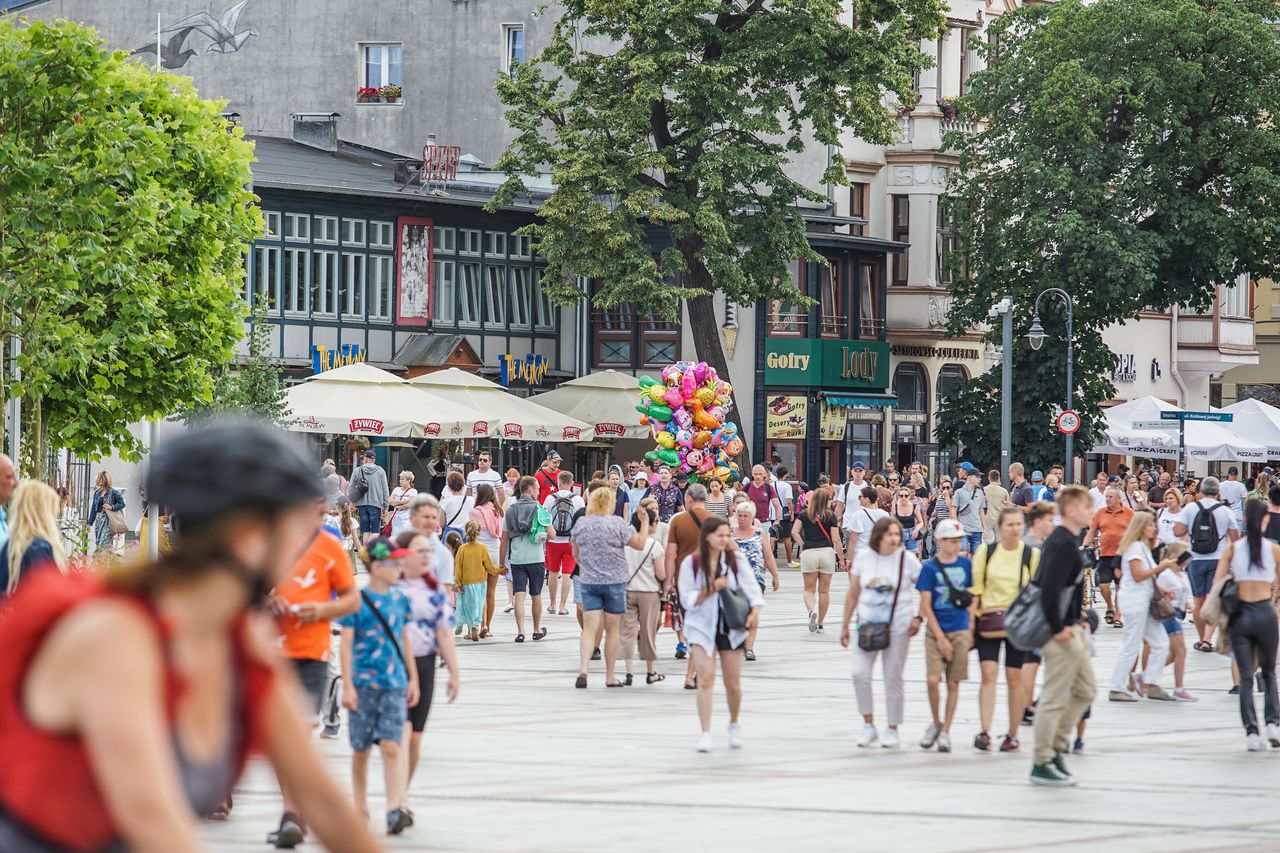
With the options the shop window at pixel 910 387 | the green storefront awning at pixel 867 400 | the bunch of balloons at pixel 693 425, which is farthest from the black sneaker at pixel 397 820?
the shop window at pixel 910 387

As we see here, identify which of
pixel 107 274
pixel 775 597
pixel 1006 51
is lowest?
pixel 775 597

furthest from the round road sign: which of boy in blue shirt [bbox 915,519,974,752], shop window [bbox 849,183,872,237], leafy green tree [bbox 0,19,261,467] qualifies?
boy in blue shirt [bbox 915,519,974,752]

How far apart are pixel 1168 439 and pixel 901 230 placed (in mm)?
10823

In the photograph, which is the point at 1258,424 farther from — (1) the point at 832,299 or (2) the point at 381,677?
(2) the point at 381,677

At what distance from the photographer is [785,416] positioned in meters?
50.8

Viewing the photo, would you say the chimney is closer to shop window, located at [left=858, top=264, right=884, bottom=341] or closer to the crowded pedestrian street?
shop window, located at [left=858, top=264, right=884, bottom=341]

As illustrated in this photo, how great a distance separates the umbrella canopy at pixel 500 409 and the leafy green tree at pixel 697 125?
8.77 feet

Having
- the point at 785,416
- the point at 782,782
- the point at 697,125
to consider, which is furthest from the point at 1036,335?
the point at 782,782

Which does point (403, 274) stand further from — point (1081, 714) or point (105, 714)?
point (105, 714)

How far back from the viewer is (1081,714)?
12867mm

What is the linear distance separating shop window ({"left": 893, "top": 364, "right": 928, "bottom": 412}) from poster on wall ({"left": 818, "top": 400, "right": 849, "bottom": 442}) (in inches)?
118

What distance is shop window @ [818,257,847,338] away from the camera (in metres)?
51.8

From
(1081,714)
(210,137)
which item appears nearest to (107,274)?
(210,137)

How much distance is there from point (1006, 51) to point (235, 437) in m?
50.3
